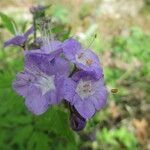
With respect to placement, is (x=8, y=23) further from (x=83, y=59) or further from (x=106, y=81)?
(x=106, y=81)

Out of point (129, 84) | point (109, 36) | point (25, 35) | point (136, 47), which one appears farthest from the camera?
point (109, 36)

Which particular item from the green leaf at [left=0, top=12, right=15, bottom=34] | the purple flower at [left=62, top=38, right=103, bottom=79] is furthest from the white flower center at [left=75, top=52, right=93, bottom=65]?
the green leaf at [left=0, top=12, right=15, bottom=34]

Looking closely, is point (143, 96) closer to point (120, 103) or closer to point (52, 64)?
point (120, 103)

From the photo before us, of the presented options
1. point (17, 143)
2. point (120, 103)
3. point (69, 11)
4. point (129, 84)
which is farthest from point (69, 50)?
point (69, 11)

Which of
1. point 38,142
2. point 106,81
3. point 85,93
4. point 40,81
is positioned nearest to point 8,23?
point 40,81

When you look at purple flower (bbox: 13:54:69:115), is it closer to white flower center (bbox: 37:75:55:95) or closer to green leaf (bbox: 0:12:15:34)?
white flower center (bbox: 37:75:55:95)
